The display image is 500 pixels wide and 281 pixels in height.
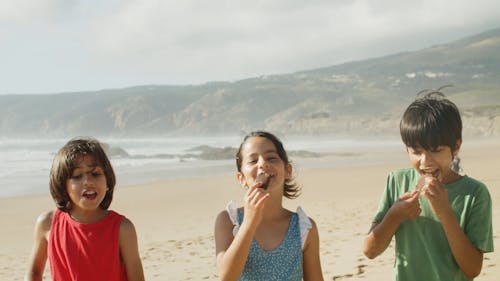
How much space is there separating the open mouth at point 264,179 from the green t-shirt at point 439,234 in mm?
604

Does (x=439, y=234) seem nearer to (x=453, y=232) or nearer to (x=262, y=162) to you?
(x=453, y=232)

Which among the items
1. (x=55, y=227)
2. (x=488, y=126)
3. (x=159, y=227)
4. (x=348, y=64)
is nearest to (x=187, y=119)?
(x=348, y=64)

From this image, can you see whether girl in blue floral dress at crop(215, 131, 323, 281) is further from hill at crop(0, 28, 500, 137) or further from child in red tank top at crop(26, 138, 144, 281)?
hill at crop(0, 28, 500, 137)

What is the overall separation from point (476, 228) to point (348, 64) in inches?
6682

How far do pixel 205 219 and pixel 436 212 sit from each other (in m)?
8.39

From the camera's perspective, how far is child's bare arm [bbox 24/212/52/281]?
2.45 metres

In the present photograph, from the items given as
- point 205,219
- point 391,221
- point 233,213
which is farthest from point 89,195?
point 205,219

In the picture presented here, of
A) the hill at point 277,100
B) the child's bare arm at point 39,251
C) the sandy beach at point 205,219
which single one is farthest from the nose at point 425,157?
the hill at point 277,100

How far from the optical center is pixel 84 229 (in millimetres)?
2387

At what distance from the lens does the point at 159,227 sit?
31.8 feet

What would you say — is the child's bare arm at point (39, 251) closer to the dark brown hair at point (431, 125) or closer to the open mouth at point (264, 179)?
the open mouth at point (264, 179)

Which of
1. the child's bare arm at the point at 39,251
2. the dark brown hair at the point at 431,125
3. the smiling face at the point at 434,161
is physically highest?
the dark brown hair at the point at 431,125

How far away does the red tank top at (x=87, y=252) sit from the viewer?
2332mm

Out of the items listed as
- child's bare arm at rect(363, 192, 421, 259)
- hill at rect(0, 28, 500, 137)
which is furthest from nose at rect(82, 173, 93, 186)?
hill at rect(0, 28, 500, 137)
